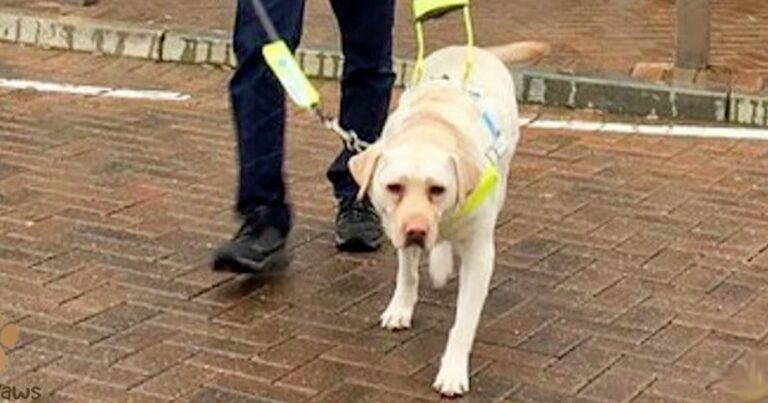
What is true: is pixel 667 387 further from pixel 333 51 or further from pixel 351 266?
pixel 333 51

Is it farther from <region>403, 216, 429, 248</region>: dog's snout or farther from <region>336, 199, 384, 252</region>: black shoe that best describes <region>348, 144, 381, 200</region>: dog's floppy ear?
<region>336, 199, 384, 252</region>: black shoe

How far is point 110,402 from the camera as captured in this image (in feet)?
13.4

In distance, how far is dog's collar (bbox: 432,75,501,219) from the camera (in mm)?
4109

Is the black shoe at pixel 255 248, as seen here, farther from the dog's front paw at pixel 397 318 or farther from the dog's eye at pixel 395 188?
the dog's eye at pixel 395 188

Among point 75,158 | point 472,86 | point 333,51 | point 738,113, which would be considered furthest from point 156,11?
point 472,86

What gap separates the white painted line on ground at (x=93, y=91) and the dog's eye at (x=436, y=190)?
3.86m

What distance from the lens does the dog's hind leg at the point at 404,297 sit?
466cm

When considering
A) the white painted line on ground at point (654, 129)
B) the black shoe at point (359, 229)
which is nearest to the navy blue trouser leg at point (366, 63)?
the black shoe at point (359, 229)

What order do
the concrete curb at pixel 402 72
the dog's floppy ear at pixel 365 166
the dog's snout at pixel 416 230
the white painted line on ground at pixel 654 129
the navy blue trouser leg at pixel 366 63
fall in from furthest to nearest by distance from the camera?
1. the concrete curb at pixel 402 72
2. the white painted line on ground at pixel 654 129
3. the navy blue trouser leg at pixel 366 63
4. the dog's floppy ear at pixel 365 166
5. the dog's snout at pixel 416 230

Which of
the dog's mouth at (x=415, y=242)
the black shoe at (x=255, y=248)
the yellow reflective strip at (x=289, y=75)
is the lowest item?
the black shoe at (x=255, y=248)

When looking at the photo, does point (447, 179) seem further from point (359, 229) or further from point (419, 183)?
point (359, 229)

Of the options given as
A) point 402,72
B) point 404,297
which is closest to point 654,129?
point 402,72

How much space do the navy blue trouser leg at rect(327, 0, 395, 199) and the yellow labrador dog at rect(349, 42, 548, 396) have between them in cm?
49

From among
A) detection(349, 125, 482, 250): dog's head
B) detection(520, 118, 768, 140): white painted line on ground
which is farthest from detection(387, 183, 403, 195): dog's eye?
detection(520, 118, 768, 140): white painted line on ground
